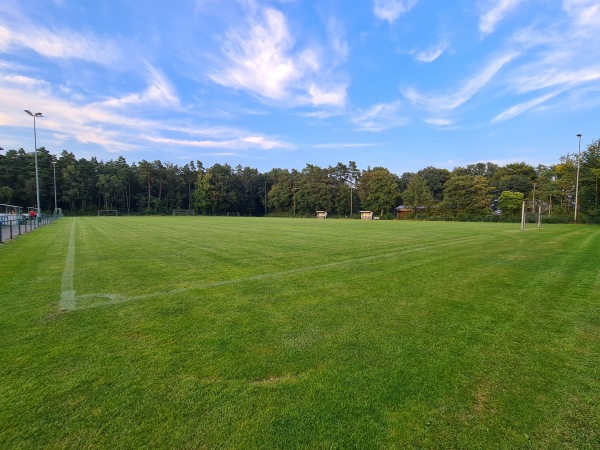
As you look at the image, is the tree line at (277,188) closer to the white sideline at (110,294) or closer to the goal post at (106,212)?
the goal post at (106,212)

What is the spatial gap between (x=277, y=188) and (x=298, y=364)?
82.9 meters

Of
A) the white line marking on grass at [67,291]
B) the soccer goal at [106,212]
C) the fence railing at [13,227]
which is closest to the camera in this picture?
the white line marking on grass at [67,291]

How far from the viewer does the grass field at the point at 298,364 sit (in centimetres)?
221

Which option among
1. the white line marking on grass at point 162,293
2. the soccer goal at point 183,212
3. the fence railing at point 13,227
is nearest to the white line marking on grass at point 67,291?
the white line marking on grass at point 162,293

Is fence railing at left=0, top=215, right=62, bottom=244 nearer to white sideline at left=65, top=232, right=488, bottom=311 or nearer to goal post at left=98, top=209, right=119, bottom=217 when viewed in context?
white sideline at left=65, top=232, right=488, bottom=311

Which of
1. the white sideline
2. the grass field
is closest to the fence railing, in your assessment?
the white sideline

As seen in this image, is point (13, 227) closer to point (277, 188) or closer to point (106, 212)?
point (106, 212)

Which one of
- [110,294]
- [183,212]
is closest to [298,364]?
[110,294]

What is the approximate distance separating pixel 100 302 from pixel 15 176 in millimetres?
79120

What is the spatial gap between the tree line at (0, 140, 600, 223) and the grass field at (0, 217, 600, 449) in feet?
168

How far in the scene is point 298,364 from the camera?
3.08m

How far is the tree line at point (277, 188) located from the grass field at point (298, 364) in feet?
168

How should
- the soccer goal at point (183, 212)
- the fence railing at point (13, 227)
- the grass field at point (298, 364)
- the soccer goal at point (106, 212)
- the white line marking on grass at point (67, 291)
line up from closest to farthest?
the grass field at point (298, 364), the white line marking on grass at point (67, 291), the fence railing at point (13, 227), the soccer goal at point (106, 212), the soccer goal at point (183, 212)

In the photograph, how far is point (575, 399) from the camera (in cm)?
258
